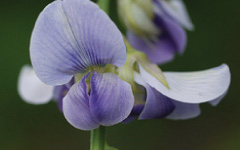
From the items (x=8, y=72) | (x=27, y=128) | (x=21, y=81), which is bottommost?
(x=27, y=128)

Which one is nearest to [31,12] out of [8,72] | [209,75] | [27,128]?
[8,72]

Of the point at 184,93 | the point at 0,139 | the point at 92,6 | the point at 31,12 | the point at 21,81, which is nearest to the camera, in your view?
the point at 92,6

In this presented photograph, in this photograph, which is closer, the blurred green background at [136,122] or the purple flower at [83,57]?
the purple flower at [83,57]

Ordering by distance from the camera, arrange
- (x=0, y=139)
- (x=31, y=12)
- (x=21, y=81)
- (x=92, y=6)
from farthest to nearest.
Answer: (x=31, y=12)
(x=0, y=139)
(x=21, y=81)
(x=92, y=6)

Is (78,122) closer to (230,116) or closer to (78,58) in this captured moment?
(78,58)

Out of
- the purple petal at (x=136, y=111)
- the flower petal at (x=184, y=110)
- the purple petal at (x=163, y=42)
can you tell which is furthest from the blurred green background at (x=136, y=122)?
the purple petal at (x=136, y=111)

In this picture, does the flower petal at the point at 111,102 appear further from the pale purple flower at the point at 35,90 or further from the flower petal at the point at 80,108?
the pale purple flower at the point at 35,90

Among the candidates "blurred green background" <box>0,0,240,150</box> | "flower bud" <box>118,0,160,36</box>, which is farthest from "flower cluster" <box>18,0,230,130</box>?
"blurred green background" <box>0,0,240,150</box>
